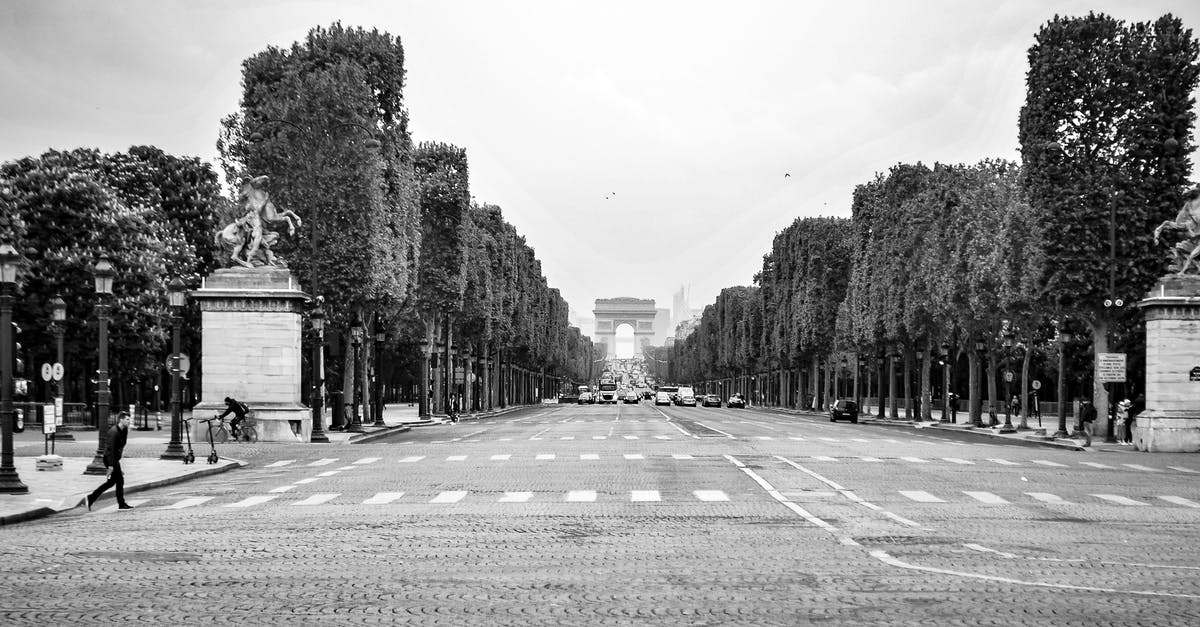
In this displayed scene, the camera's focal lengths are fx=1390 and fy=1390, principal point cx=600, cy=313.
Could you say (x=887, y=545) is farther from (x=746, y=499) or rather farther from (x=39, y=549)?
(x=39, y=549)

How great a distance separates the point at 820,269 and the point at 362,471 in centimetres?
7424

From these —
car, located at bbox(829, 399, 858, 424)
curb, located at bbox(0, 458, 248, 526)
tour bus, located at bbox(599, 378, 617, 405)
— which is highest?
curb, located at bbox(0, 458, 248, 526)

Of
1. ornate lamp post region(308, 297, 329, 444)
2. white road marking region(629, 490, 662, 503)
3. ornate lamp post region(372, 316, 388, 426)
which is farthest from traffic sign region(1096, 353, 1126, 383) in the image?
ornate lamp post region(372, 316, 388, 426)

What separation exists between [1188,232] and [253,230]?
29.7m

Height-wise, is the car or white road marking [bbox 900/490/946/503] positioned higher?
white road marking [bbox 900/490/946/503]

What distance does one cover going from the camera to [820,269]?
10131cm

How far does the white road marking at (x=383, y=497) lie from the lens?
872 inches

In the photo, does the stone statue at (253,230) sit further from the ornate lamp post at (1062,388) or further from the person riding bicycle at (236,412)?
the ornate lamp post at (1062,388)

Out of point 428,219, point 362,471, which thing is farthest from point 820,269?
point 362,471

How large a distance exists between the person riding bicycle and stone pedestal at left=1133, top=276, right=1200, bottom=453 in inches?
1090

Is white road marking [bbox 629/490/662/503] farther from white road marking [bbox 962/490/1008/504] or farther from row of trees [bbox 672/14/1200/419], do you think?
row of trees [bbox 672/14/1200/419]

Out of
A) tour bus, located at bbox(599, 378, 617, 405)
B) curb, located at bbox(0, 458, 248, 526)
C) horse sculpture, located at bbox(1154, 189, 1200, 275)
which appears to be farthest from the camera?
tour bus, located at bbox(599, 378, 617, 405)

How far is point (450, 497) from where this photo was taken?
2294 cm

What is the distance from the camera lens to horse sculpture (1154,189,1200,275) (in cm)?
4275
